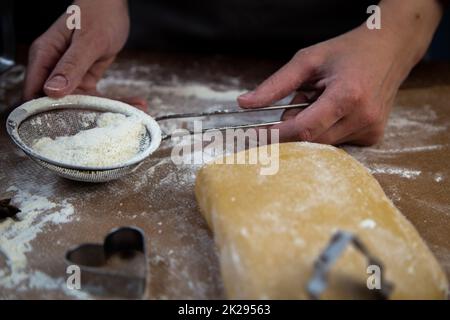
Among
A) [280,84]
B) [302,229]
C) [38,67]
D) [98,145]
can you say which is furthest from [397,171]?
[38,67]

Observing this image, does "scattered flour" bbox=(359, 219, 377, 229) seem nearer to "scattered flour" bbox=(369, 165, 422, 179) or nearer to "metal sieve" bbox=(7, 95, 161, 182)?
"scattered flour" bbox=(369, 165, 422, 179)

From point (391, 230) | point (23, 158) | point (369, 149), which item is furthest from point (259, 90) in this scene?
point (23, 158)

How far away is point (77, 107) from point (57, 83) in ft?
0.29

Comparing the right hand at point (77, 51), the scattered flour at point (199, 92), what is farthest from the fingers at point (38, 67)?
the scattered flour at point (199, 92)

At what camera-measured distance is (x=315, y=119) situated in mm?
1406

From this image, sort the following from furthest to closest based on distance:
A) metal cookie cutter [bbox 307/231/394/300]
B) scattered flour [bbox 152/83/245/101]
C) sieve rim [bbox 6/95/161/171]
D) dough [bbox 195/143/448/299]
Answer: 1. scattered flour [bbox 152/83/245/101]
2. sieve rim [bbox 6/95/161/171]
3. dough [bbox 195/143/448/299]
4. metal cookie cutter [bbox 307/231/394/300]

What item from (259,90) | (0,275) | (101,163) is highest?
(259,90)

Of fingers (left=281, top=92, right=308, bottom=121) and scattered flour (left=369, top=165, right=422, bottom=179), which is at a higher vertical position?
fingers (left=281, top=92, right=308, bottom=121)

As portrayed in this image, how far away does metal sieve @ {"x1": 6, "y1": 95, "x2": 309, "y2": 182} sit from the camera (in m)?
1.27

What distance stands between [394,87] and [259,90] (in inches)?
18.8

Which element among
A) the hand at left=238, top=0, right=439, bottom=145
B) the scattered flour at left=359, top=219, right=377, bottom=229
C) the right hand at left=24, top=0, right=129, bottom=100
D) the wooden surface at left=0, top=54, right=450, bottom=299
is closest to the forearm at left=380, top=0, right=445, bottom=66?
the hand at left=238, top=0, right=439, bottom=145

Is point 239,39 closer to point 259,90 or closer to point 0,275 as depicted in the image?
point 259,90

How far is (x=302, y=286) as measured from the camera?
3.08 ft

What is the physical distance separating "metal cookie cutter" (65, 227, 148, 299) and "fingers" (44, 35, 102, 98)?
556 mm
